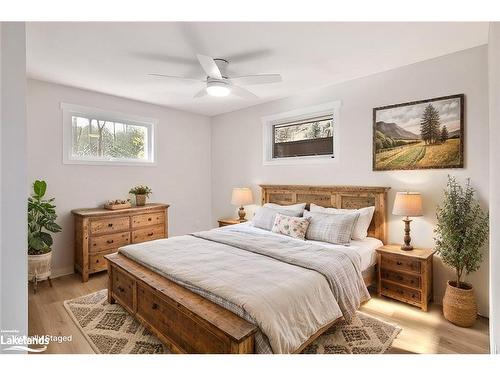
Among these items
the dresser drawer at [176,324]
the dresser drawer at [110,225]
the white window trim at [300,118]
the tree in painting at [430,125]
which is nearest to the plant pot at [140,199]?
the dresser drawer at [110,225]

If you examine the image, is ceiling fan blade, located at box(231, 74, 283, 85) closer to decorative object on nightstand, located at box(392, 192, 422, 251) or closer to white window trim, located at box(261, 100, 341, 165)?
white window trim, located at box(261, 100, 341, 165)

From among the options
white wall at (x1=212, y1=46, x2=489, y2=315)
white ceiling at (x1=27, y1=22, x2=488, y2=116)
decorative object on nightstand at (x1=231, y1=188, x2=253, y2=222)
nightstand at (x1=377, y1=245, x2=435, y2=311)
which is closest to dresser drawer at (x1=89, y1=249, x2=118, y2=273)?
decorative object on nightstand at (x1=231, y1=188, x2=253, y2=222)

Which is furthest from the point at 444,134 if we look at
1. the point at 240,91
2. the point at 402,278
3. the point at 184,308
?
the point at 184,308

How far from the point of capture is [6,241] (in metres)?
1.00

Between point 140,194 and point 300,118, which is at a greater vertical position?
point 300,118

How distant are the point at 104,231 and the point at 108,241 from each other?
151 millimetres

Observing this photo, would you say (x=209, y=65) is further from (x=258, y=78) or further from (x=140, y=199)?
(x=140, y=199)

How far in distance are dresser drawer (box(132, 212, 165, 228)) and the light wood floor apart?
1077 mm

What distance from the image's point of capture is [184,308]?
5.52ft

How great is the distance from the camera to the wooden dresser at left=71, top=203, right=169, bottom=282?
10.9ft

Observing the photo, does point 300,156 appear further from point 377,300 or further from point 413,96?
point 377,300

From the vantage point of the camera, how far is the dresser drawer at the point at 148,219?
12.5 feet
